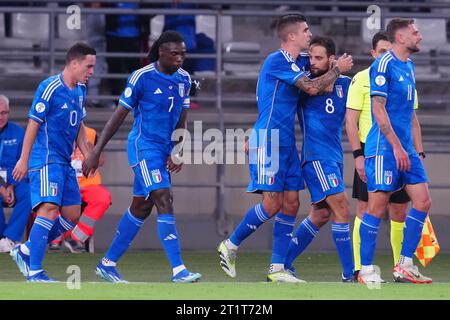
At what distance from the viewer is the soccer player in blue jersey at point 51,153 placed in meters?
11.3

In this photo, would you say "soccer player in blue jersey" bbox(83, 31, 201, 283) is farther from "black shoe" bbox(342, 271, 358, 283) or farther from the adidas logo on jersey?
"black shoe" bbox(342, 271, 358, 283)

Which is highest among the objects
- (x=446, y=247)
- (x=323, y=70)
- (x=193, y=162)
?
(x=323, y=70)

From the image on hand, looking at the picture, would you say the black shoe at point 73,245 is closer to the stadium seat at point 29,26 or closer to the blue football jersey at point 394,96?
the stadium seat at point 29,26

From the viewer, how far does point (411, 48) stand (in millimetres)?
11141

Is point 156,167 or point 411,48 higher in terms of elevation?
point 411,48

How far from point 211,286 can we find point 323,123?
2054mm

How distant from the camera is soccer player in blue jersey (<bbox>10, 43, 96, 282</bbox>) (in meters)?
11.3

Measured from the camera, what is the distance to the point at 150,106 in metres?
11.4

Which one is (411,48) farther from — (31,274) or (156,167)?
(31,274)

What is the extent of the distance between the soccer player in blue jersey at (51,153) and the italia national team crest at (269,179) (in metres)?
1.64

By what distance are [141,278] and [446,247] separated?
489 cm


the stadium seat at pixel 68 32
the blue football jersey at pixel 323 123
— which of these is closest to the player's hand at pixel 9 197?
the stadium seat at pixel 68 32
